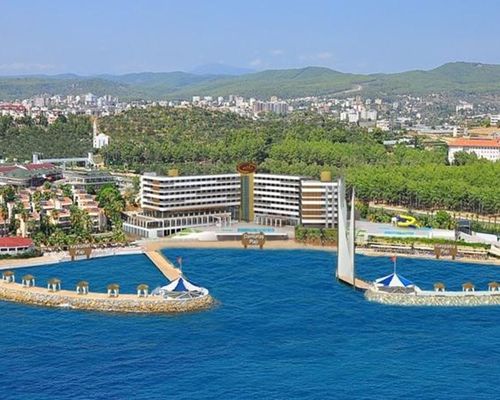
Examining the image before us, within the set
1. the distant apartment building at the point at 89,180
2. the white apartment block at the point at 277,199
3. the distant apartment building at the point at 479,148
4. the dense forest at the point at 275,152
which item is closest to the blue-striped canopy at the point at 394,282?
the white apartment block at the point at 277,199

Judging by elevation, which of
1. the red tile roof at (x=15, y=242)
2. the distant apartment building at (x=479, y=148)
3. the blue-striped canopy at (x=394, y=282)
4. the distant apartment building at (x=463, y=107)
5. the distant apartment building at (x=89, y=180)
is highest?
the distant apartment building at (x=463, y=107)

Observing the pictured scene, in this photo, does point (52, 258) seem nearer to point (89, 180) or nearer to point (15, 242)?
point (15, 242)

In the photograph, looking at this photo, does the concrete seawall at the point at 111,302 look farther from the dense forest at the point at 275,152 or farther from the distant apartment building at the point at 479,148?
the distant apartment building at the point at 479,148

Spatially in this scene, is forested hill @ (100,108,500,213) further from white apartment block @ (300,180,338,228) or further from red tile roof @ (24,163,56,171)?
red tile roof @ (24,163,56,171)

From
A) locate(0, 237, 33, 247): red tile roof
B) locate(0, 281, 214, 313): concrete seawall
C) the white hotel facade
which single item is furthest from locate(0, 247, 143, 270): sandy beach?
locate(0, 281, 214, 313): concrete seawall

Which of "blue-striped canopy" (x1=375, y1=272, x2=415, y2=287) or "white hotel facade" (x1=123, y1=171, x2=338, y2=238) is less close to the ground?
"white hotel facade" (x1=123, y1=171, x2=338, y2=238)

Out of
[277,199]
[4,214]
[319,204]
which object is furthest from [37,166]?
[319,204]

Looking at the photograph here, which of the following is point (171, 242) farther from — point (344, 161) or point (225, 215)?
point (344, 161)
